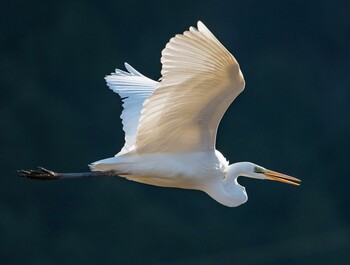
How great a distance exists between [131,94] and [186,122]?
0.86m

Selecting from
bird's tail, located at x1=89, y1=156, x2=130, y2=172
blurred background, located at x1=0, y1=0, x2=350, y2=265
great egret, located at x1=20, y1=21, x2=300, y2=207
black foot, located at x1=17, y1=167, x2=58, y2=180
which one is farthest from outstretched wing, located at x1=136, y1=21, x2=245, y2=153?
blurred background, located at x1=0, y1=0, x2=350, y2=265

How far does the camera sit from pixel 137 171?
574 centimetres

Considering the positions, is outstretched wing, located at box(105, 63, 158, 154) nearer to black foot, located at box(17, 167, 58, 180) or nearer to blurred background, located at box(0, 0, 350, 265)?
black foot, located at box(17, 167, 58, 180)

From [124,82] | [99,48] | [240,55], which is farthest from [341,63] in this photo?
[124,82]

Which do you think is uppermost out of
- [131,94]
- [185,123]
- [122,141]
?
[122,141]

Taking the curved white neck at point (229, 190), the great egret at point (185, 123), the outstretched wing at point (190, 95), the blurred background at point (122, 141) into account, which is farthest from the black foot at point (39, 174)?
the blurred background at point (122, 141)

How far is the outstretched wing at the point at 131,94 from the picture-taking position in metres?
6.12

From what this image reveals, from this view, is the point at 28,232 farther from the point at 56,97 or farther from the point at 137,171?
the point at 137,171

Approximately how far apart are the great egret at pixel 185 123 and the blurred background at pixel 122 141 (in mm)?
4530

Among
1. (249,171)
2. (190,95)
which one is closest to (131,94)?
(249,171)

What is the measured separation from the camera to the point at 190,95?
5.31 meters

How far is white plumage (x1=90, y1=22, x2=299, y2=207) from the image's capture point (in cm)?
506

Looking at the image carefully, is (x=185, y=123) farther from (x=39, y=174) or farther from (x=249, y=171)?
(x=39, y=174)

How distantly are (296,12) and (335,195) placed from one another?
1853 mm
